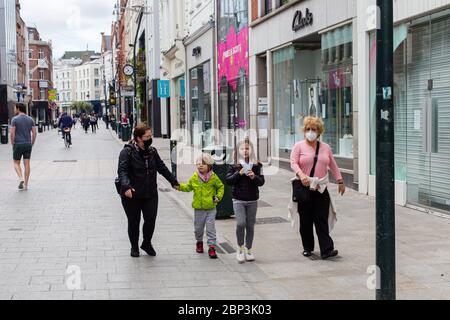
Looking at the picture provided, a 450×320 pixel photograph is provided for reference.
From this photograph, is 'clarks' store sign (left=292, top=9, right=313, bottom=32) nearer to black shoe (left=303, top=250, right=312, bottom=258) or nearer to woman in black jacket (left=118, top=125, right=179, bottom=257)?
woman in black jacket (left=118, top=125, right=179, bottom=257)

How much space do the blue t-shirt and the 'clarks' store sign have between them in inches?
266

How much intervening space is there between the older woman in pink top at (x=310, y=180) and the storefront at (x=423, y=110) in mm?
3214

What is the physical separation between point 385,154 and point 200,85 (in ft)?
85.0

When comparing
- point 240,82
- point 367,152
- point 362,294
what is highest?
point 240,82

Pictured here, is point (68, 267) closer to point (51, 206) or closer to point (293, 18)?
point (51, 206)

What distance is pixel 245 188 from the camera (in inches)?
299

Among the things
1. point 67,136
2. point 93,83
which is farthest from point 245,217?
point 93,83

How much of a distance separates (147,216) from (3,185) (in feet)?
29.4

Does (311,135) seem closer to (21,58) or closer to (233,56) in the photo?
(233,56)

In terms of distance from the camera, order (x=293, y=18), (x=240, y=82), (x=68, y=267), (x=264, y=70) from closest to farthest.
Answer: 1. (x=68, y=267)
2. (x=293, y=18)
3. (x=264, y=70)
4. (x=240, y=82)

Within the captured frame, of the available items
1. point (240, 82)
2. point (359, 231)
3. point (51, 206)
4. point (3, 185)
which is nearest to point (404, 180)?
point (359, 231)

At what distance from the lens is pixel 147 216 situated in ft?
26.2

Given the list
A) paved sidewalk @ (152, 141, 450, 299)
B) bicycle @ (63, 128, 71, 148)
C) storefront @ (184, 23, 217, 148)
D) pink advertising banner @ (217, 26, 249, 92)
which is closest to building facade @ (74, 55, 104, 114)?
bicycle @ (63, 128, 71, 148)

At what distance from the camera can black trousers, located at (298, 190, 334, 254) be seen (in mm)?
7762
